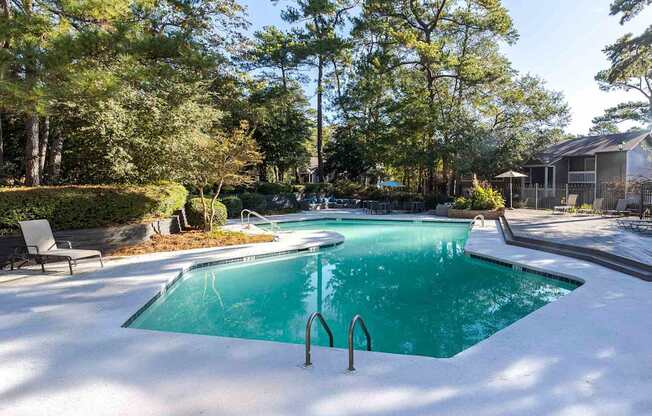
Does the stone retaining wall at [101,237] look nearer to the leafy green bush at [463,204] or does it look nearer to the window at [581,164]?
the leafy green bush at [463,204]

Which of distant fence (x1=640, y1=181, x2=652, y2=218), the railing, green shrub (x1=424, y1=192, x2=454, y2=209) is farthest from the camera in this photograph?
the railing

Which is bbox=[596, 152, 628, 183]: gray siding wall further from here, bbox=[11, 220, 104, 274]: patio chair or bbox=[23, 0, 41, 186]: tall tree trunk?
bbox=[23, 0, 41, 186]: tall tree trunk

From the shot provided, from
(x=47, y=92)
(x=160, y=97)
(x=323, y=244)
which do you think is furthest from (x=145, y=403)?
(x=160, y=97)

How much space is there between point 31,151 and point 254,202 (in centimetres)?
1052

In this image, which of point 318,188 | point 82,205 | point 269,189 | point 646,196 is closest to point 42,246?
point 82,205

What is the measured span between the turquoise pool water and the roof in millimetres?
20644

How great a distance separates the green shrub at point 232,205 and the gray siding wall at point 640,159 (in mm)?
23677

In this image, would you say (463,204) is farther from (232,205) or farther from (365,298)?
(365,298)

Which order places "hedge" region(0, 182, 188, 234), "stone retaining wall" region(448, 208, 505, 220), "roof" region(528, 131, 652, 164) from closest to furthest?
1. "hedge" region(0, 182, 188, 234)
2. "stone retaining wall" region(448, 208, 505, 220)
3. "roof" region(528, 131, 652, 164)

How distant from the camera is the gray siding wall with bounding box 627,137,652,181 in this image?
25.2 metres

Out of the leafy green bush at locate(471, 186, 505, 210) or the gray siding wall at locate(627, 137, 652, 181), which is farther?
the gray siding wall at locate(627, 137, 652, 181)

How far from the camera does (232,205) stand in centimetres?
1817

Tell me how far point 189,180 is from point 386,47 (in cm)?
1566

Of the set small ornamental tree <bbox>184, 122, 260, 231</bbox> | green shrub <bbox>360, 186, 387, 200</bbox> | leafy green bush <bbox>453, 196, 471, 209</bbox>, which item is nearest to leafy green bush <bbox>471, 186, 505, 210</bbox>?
leafy green bush <bbox>453, 196, 471, 209</bbox>
